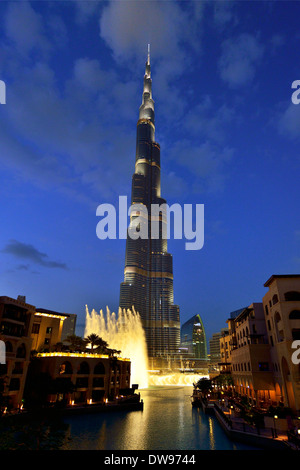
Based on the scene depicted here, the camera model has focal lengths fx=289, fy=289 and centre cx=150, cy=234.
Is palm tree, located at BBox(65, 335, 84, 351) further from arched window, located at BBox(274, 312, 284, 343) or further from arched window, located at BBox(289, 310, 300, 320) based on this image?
arched window, located at BBox(289, 310, 300, 320)

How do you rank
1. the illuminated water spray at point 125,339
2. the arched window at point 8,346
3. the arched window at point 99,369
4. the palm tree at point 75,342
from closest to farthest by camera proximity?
the arched window at point 8,346
the arched window at point 99,369
the palm tree at point 75,342
the illuminated water spray at point 125,339

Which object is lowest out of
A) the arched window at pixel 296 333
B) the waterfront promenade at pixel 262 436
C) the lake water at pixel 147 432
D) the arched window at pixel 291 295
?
the lake water at pixel 147 432

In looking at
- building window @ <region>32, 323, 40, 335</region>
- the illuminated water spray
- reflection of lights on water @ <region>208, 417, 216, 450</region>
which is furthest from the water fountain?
reflection of lights on water @ <region>208, 417, 216, 450</region>

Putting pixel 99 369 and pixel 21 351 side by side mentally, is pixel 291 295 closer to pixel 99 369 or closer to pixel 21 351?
pixel 99 369

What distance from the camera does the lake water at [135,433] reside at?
32578 mm

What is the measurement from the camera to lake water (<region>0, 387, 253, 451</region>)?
3258cm

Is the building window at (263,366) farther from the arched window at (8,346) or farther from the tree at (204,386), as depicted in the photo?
the arched window at (8,346)

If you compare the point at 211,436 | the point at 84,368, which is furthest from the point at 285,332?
the point at 84,368

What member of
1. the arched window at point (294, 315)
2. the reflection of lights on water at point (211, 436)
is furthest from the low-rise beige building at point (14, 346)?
the arched window at point (294, 315)

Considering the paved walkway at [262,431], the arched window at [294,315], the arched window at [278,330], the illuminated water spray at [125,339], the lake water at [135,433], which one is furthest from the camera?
the illuminated water spray at [125,339]
